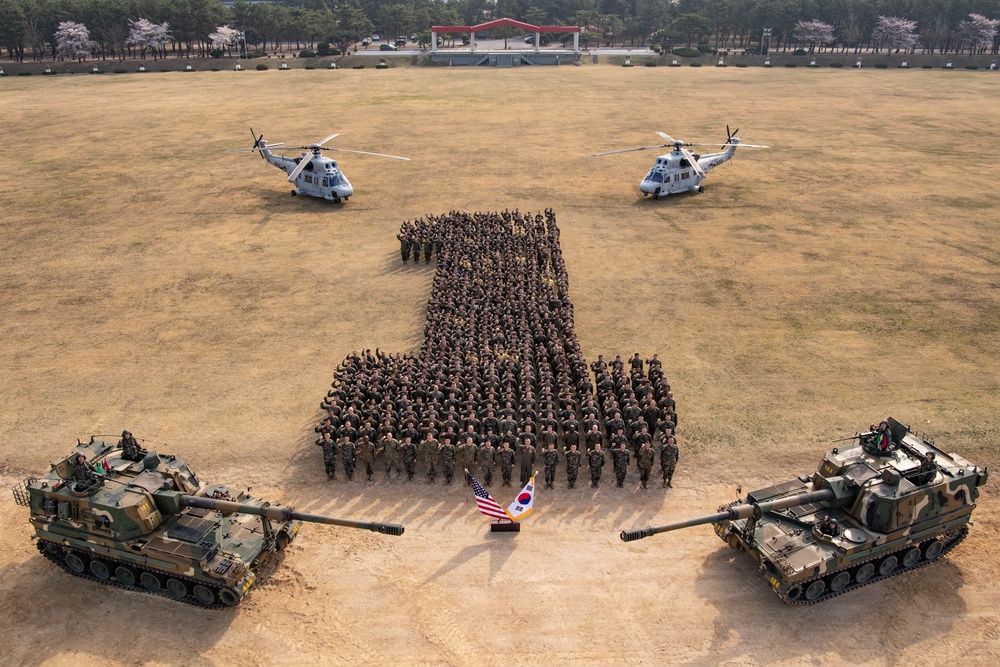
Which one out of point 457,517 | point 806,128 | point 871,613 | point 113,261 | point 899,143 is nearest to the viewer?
point 871,613

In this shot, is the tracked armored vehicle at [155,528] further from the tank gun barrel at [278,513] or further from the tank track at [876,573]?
the tank track at [876,573]

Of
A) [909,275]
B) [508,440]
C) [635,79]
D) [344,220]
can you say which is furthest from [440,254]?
[635,79]

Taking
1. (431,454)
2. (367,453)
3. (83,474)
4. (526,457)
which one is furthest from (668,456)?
(83,474)

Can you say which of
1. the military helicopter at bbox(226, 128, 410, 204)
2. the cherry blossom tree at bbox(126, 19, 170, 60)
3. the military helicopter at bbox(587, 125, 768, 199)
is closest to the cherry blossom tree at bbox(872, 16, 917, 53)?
the military helicopter at bbox(587, 125, 768, 199)

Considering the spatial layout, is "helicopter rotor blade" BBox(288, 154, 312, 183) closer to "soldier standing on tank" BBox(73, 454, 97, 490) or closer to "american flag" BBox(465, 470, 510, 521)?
"soldier standing on tank" BBox(73, 454, 97, 490)

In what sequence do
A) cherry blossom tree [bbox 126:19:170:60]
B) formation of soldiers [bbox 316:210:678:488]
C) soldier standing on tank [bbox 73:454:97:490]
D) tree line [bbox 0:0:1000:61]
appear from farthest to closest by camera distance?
cherry blossom tree [bbox 126:19:170:60]
tree line [bbox 0:0:1000:61]
formation of soldiers [bbox 316:210:678:488]
soldier standing on tank [bbox 73:454:97:490]

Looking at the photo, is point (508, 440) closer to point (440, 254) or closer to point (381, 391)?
point (381, 391)

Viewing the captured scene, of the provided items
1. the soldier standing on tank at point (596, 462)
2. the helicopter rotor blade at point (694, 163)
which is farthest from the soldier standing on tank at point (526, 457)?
the helicopter rotor blade at point (694, 163)
